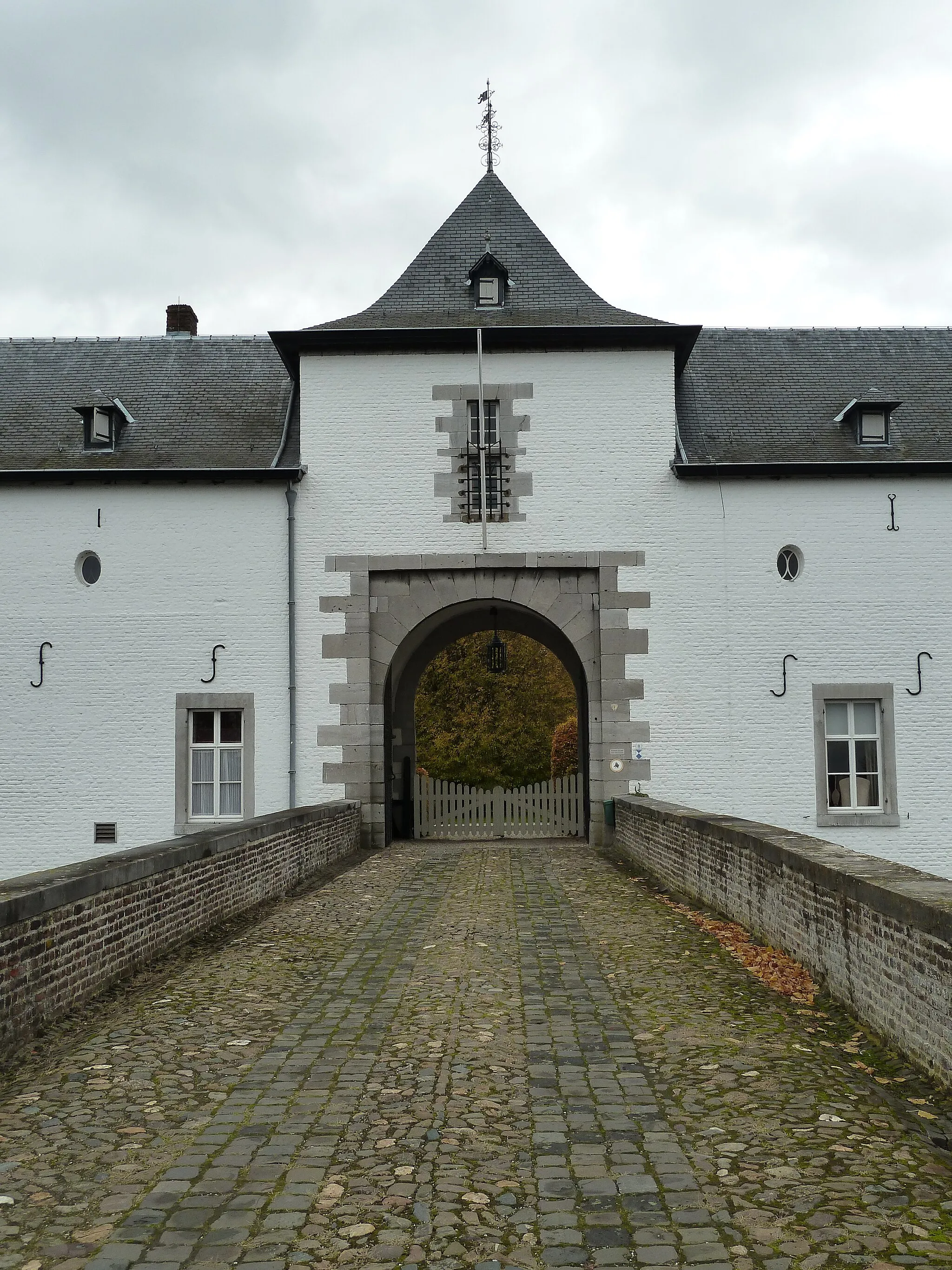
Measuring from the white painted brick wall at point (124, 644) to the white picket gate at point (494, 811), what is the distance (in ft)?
11.3

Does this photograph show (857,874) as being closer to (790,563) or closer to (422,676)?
(790,563)

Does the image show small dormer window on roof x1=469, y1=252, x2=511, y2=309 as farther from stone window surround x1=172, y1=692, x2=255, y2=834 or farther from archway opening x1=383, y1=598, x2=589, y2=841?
stone window surround x1=172, y1=692, x2=255, y2=834

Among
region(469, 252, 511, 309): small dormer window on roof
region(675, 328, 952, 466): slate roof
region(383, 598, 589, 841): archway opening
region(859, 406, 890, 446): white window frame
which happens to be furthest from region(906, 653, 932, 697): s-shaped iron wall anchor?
region(469, 252, 511, 309): small dormer window on roof

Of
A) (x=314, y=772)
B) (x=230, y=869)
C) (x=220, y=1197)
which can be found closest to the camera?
(x=220, y=1197)

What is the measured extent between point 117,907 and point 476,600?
8.97 metres

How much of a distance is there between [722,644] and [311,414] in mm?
5874

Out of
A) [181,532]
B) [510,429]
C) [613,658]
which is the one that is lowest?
[613,658]

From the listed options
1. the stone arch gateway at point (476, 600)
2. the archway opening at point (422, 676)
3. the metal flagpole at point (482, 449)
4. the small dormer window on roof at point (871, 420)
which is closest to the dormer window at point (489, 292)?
the metal flagpole at point (482, 449)

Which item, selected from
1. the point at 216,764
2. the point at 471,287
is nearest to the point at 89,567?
the point at 216,764

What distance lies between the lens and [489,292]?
51.0 feet

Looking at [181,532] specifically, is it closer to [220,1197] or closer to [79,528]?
[79,528]

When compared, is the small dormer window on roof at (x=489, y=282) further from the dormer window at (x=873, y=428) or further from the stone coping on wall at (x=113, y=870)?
the stone coping on wall at (x=113, y=870)

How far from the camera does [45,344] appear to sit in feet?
57.7

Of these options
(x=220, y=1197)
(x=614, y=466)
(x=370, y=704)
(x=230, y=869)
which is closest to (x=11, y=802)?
(x=370, y=704)
